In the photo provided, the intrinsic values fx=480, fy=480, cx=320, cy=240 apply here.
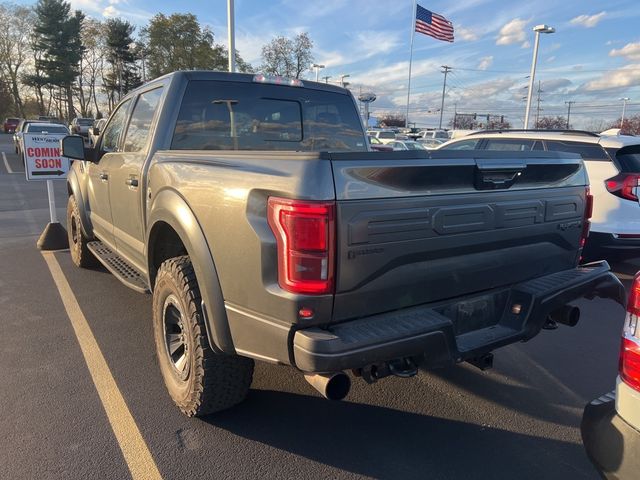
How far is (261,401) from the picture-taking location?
3109 millimetres

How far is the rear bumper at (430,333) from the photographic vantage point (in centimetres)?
199

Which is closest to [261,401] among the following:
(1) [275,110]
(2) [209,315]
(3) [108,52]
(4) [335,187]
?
(2) [209,315]

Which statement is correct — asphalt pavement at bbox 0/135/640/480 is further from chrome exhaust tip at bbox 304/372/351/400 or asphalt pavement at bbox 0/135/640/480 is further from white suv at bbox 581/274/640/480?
white suv at bbox 581/274/640/480

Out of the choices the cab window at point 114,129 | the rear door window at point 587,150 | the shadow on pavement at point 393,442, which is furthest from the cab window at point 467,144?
the shadow on pavement at point 393,442

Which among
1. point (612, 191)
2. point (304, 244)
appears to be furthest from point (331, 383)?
point (612, 191)

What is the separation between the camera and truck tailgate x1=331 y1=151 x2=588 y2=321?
2070 millimetres

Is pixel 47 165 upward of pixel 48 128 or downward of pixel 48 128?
downward

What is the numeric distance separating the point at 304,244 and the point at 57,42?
68850 mm

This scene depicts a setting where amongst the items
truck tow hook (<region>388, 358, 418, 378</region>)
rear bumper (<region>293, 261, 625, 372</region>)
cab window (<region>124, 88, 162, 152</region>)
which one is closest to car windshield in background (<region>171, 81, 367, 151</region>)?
cab window (<region>124, 88, 162, 152</region>)

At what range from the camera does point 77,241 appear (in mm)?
5781

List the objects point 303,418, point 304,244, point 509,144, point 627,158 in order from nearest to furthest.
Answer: point 304,244
point 303,418
point 627,158
point 509,144

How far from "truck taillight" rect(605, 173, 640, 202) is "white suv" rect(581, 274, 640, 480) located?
187 inches

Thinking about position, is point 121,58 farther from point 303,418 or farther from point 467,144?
point 303,418

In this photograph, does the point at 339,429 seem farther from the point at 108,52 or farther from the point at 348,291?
the point at 108,52
